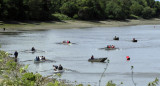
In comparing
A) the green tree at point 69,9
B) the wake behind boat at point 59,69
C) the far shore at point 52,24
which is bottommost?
the far shore at point 52,24

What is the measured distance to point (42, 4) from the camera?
430 ft

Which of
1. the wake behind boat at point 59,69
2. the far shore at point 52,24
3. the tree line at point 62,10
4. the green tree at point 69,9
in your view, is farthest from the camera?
the green tree at point 69,9

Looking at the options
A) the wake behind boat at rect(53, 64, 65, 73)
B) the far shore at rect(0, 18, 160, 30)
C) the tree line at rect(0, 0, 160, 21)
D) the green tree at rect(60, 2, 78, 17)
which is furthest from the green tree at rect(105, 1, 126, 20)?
the wake behind boat at rect(53, 64, 65, 73)

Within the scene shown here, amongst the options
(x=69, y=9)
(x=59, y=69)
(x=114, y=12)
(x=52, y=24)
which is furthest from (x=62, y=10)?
(x=59, y=69)

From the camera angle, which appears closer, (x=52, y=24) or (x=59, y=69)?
(x=59, y=69)

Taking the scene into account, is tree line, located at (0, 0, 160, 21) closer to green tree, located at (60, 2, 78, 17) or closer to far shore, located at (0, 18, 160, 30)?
green tree, located at (60, 2, 78, 17)

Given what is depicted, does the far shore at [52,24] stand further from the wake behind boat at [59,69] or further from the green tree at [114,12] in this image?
the wake behind boat at [59,69]

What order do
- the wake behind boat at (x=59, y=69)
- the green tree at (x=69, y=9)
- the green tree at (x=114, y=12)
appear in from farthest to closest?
1. the green tree at (x=114, y=12)
2. the green tree at (x=69, y=9)
3. the wake behind boat at (x=59, y=69)

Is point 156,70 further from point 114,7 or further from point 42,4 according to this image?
point 114,7

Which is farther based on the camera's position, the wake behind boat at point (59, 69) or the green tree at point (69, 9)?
the green tree at point (69, 9)

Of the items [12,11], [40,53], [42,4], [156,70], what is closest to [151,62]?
[156,70]

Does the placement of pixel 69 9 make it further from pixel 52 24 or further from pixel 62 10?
pixel 52 24

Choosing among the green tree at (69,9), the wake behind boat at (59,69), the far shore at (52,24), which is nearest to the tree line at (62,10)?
the green tree at (69,9)

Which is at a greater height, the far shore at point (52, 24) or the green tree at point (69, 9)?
the green tree at point (69, 9)
